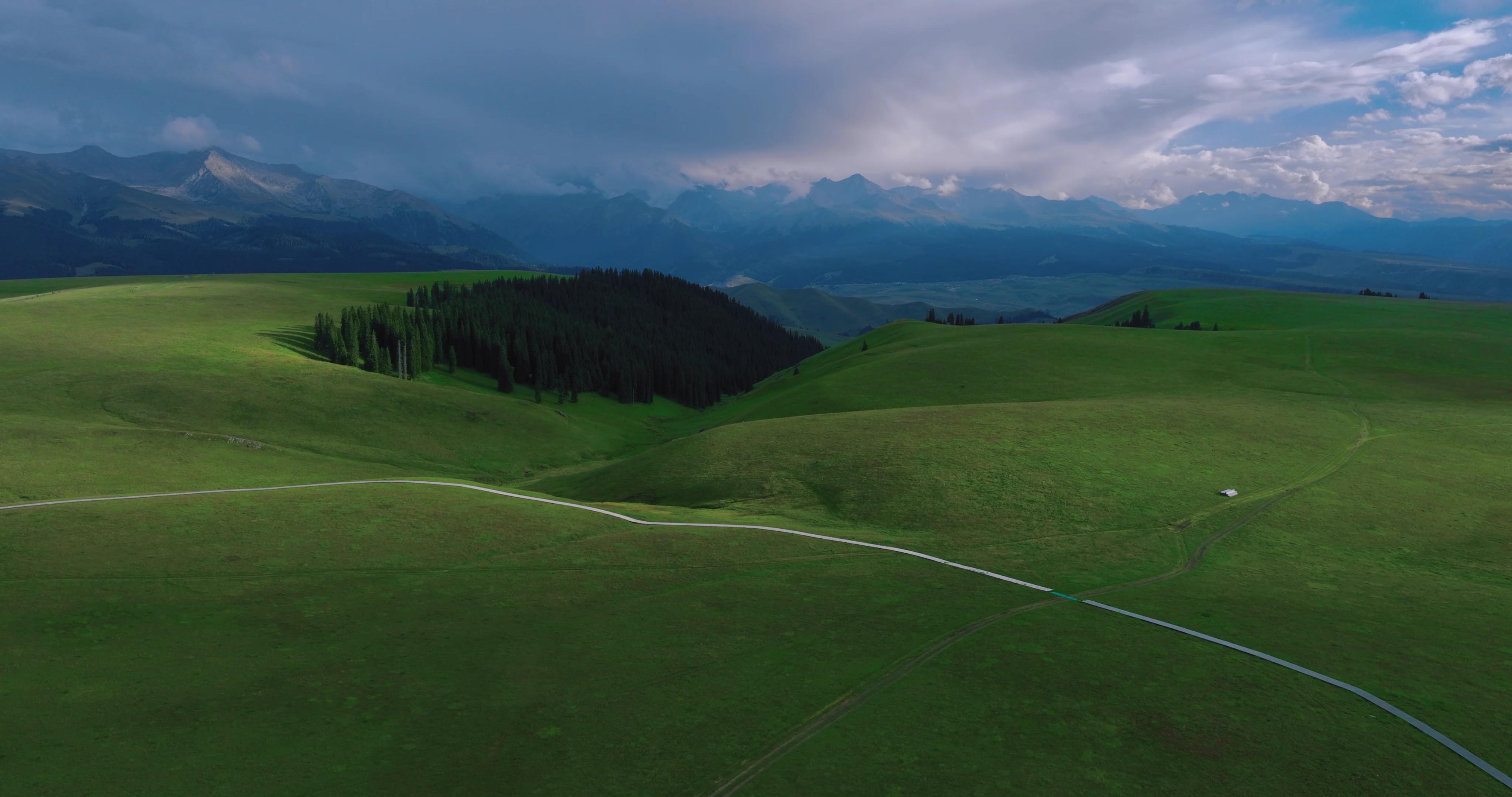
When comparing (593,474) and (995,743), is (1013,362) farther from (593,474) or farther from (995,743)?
(995,743)

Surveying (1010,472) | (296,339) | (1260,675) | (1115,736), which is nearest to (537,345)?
(296,339)

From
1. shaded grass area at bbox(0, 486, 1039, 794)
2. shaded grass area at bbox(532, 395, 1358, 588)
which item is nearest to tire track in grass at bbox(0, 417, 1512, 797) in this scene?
shaded grass area at bbox(0, 486, 1039, 794)

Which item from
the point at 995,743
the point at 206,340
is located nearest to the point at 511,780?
the point at 995,743

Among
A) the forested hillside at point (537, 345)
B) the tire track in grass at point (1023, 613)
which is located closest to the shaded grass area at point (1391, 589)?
the tire track in grass at point (1023, 613)

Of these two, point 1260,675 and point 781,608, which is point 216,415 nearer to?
point 781,608

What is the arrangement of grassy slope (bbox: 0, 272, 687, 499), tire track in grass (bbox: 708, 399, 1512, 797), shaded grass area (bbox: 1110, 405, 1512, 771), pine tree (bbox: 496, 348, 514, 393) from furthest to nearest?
pine tree (bbox: 496, 348, 514, 393) → grassy slope (bbox: 0, 272, 687, 499) → shaded grass area (bbox: 1110, 405, 1512, 771) → tire track in grass (bbox: 708, 399, 1512, 797)

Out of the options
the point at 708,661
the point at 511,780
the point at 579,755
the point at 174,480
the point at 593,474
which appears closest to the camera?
the point at 511,780

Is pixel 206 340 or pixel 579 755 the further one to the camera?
pixel 206 340

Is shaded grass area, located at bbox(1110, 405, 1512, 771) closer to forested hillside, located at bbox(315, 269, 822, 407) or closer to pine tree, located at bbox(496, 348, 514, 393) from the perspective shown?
forested hillside, located at bbox(315, 269, 822, 407)
